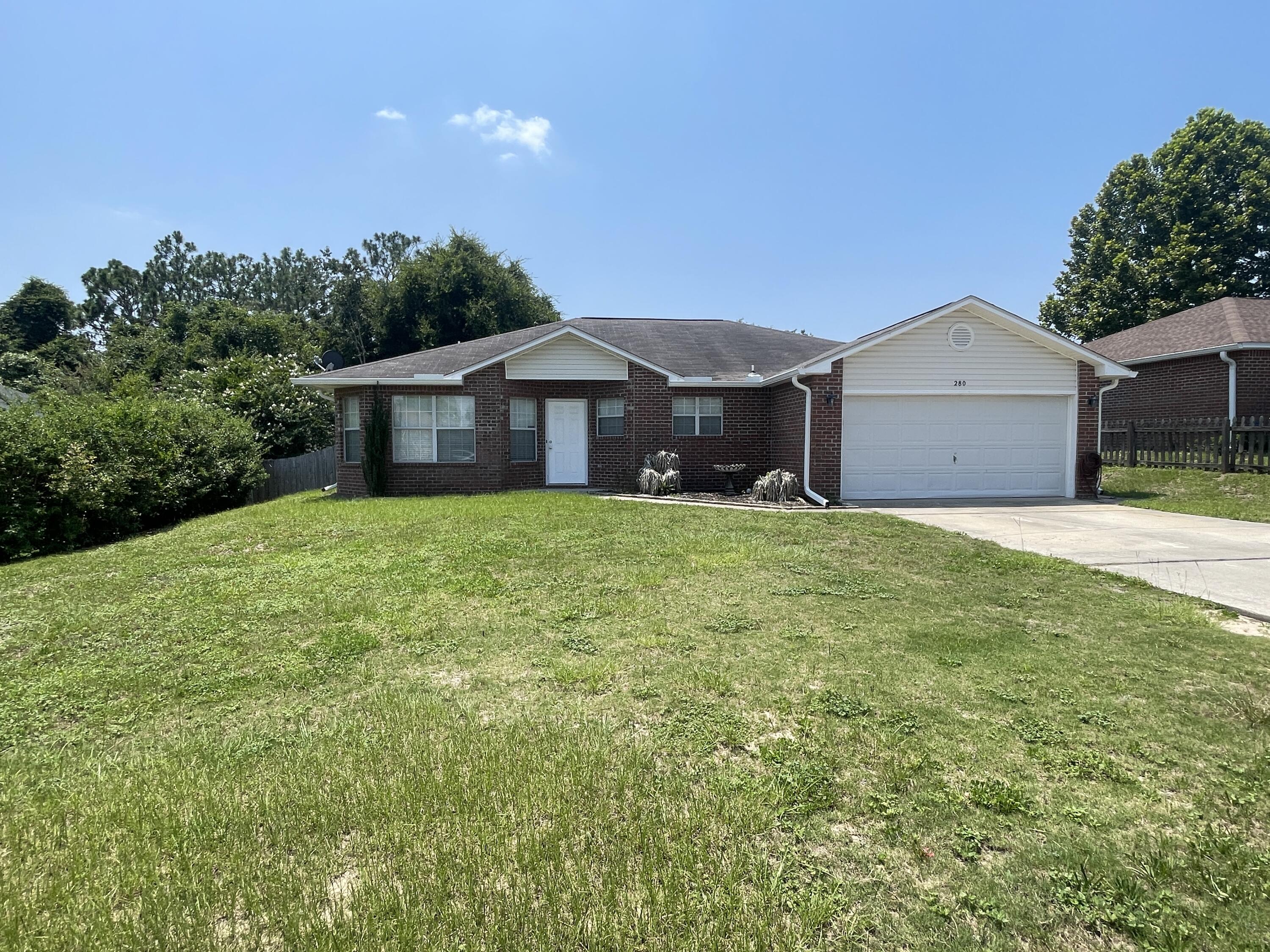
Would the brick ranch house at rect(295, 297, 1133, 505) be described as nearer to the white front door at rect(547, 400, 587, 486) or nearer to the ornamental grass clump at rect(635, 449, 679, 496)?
the white front door at rect(547, 400, 587, 486)

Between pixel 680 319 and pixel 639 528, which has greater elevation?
pixel 680 319

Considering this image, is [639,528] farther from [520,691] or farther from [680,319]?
[680,319]

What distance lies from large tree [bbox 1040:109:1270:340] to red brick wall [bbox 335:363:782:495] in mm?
25575

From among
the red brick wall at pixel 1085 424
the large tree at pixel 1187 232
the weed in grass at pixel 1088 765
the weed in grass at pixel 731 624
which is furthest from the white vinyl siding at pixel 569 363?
the large tree at pixel 1187 232

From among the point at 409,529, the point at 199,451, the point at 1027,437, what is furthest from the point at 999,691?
the point at 199,451

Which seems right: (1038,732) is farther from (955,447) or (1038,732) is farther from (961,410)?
(961,410)

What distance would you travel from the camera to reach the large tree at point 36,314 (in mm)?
52312

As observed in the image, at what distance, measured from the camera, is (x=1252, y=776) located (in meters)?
3.17

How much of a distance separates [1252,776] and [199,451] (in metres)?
16.9

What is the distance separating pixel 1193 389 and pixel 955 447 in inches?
348

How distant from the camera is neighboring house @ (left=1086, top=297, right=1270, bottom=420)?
16.7m

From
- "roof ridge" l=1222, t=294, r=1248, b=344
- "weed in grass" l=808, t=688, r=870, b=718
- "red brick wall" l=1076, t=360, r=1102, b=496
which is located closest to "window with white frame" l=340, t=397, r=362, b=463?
"weed in grass" l=808, t=688, r=870, b=718

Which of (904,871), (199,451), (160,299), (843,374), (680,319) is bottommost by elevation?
(904,871)

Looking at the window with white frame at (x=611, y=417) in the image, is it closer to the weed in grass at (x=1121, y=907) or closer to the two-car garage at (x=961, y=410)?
the two-car garage at (x=961, y=410)
